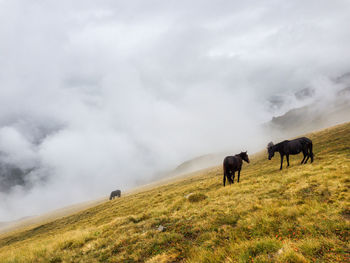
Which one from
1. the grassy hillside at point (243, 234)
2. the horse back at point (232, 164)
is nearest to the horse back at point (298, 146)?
the horse back at point (232, 164)

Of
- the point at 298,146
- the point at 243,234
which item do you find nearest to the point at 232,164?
the point at 298,146

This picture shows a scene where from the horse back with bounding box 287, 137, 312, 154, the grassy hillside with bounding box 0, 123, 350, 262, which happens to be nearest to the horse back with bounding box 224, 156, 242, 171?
the grassy hillside with bounding box 0, 123, 350, 262

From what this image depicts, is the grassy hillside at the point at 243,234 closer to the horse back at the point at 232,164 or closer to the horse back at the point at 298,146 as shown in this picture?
the horse back at the point at 232,164

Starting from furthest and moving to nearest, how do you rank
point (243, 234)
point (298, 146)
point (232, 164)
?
1. point (298, 146)
2. point (232, 164)
3. point (243, 234)

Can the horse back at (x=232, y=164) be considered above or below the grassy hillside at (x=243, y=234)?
above

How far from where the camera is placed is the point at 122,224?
1307 cm

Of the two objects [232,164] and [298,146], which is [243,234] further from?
[298,146]

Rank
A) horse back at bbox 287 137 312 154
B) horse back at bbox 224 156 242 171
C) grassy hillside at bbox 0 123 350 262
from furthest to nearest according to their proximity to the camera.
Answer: horse back at bbox 287 137 312 154, horse back at bbox 224 156 242 171, grassy hillside at bbox 0 123 350 262

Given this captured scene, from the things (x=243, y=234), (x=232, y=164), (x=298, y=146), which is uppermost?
(x=232, y=164)

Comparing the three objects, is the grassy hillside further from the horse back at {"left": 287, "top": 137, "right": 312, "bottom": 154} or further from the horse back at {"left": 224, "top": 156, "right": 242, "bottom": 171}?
the horse back at {"left": 287, "top": 137, "right": 312, "bottom": 154}

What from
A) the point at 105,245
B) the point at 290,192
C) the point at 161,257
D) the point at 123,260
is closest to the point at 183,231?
the point at 161,257

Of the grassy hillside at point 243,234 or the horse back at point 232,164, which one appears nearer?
the grassy hillside at point 243,234

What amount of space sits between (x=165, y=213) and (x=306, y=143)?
62.3 feet

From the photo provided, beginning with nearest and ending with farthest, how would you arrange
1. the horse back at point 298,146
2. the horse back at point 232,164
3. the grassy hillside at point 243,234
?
1. the grassy hillside at point 243,234
2. the horse back at point 232,164
3. the horse back at point 298,146
